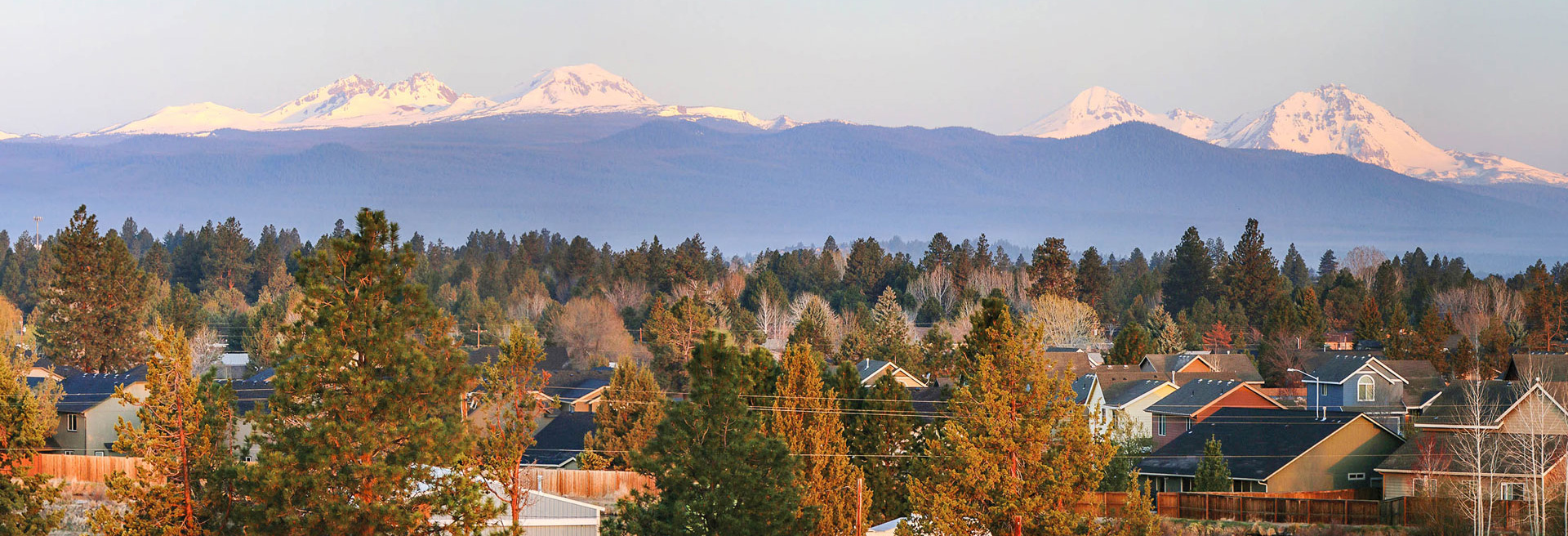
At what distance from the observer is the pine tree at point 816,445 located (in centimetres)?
3897

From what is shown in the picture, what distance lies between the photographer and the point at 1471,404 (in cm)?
5172

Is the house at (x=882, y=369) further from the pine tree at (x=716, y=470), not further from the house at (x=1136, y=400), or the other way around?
the pine tree at (x=716, y=470)

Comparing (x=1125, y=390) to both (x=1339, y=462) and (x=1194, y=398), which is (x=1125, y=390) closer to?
(x=1194, y=398)

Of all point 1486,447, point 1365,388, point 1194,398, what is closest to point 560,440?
point 1194,398

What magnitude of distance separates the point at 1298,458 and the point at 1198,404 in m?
14.9

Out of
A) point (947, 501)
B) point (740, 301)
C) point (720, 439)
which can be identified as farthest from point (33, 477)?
point (740, 301)

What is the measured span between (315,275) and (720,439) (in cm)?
1047

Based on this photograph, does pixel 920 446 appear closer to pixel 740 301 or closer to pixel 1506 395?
pixel 1506 395

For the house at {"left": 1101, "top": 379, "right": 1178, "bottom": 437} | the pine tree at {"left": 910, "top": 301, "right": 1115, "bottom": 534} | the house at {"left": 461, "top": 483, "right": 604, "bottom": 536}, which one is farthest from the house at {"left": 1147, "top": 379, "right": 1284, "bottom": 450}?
the pine tree at {"left": 910, "top": 301, "right": 1115, "bottom": 534}

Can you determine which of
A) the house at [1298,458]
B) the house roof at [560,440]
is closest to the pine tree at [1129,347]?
the house at [1298,458]

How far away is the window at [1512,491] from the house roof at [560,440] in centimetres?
3242

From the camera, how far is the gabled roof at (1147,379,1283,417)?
64250 millimetres

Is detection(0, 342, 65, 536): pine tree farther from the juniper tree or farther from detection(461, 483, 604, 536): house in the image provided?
the juniper tree

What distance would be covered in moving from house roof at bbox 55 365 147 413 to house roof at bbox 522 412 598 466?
16130mm
